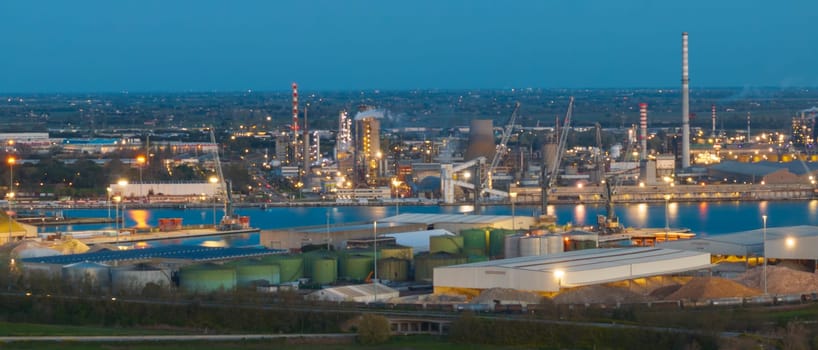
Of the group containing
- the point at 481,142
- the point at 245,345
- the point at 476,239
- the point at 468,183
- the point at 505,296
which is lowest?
the point at 245,345

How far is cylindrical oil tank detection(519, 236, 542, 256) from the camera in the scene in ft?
40.2

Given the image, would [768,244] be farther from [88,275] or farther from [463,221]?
[88,275]

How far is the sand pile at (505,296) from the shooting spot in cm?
972

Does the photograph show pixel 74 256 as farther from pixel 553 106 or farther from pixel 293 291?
pixel 553 106

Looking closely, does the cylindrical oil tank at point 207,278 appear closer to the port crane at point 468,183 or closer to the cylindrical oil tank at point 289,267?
the cylindrical oil tank at point 289,267

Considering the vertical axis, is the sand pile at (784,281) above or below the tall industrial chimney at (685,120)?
below

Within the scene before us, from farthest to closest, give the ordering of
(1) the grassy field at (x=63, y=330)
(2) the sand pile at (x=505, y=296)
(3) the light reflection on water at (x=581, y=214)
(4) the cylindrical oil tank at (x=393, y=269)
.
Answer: (3) the light reflection on water at (x=581, y=214)
(4) the cylindrical oil tank at (x=393, y=269)
(2) the sand pile at (x=505, y=296)
(1) the grassy field at (x=63, y=330)

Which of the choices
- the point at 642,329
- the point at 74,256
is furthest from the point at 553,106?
the point at 642,329

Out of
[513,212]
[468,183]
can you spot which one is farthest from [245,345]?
[468,183]

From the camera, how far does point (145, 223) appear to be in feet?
60.9

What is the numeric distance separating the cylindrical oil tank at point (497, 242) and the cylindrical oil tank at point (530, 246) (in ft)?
2.10

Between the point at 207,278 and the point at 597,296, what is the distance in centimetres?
241

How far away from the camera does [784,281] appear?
33.1 feet

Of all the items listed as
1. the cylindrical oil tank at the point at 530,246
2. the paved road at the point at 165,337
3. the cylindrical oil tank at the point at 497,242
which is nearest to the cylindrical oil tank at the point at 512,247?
the cylindrical oil tank at the point at 530,246
